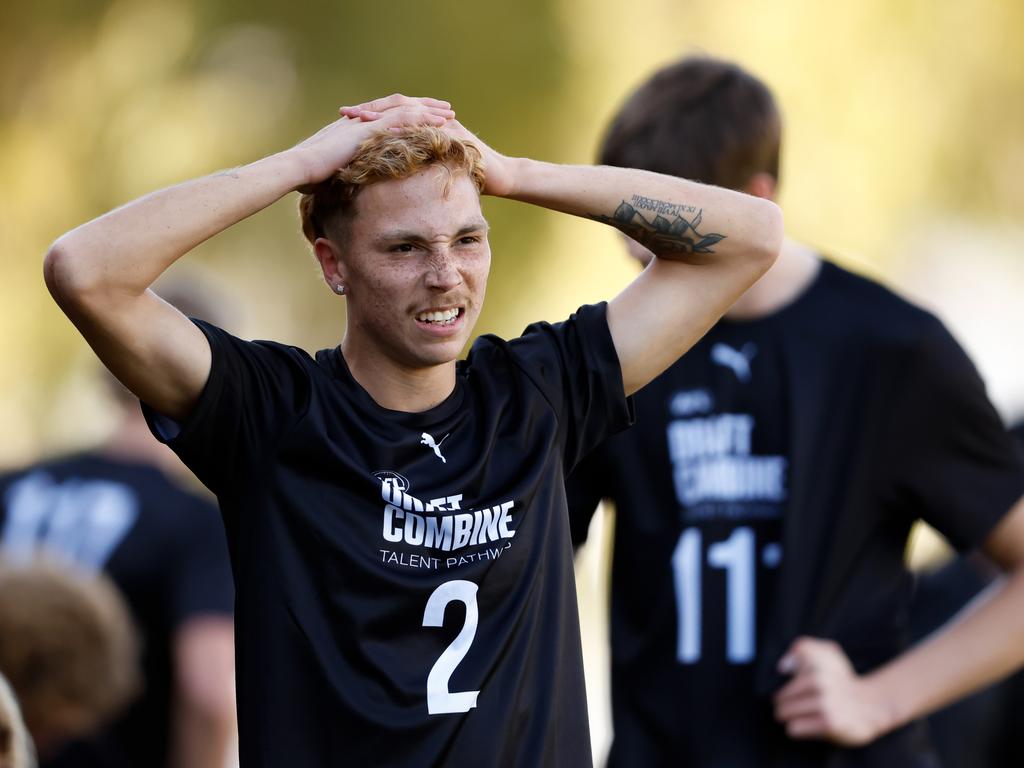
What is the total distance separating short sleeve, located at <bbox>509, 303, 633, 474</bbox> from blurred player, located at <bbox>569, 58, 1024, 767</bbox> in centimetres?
77

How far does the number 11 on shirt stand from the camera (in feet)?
12.1

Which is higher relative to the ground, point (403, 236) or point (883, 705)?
point (403, 236)

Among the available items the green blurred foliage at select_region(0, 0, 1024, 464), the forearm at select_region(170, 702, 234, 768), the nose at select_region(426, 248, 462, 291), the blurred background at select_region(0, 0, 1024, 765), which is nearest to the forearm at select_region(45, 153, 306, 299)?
the nose at select_region(426, 248, 462, 291)

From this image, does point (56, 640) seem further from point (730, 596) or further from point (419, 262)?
point (419, 262)

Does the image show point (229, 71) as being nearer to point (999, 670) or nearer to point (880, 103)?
point (880, 103)

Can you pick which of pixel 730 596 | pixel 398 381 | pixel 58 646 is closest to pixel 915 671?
pixel 730 596

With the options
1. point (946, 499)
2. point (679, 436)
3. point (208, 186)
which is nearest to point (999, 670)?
point (946, 499)

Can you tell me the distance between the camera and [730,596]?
3707 mm

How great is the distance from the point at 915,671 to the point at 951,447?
0.53 m

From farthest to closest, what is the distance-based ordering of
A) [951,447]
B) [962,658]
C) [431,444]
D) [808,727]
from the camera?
[962,658], [951,447], [808,727], [431,444]

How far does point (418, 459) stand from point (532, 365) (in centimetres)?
31

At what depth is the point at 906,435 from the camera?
366cm

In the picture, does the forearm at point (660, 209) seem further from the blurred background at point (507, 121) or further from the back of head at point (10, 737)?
the blurred background at point (507, 121)

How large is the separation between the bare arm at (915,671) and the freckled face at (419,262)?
1.34 m
